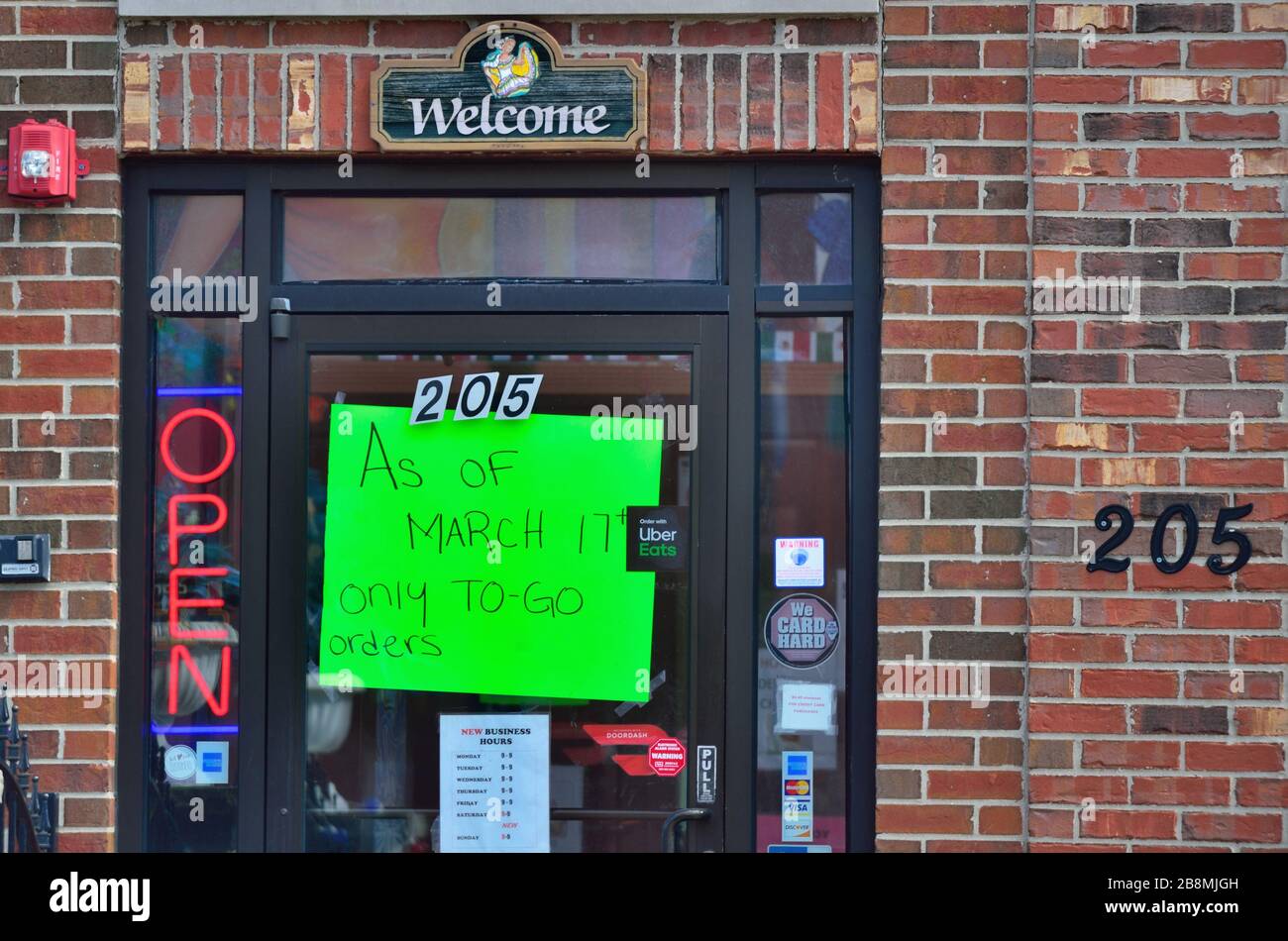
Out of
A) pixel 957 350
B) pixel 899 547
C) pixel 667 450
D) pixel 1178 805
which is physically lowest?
pixel 1178 805

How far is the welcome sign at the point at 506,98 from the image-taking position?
161 inches

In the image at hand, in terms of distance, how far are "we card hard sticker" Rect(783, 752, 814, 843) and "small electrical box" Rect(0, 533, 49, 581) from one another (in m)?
2.40

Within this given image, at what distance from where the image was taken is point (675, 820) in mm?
4125

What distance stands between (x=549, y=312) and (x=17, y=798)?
219 cm

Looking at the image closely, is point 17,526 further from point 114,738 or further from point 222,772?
point 222,772

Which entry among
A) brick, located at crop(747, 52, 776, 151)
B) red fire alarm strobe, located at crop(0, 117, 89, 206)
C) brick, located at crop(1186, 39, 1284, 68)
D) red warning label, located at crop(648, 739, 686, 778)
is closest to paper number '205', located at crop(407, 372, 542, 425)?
brick, located at crop(747, 52, 776, 151)

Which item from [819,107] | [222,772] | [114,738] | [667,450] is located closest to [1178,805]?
[667,450]

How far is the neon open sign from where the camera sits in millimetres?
4172

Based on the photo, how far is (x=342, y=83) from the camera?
4121mm

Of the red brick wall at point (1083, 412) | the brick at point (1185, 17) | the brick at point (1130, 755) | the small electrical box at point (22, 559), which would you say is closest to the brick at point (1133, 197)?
the red brick wall at point (1083, 412)

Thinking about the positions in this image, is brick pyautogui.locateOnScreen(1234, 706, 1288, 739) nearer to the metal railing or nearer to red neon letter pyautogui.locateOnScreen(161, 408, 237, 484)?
red neon letter pyautogui.locateOnScreen(161, 408, 237, 484)

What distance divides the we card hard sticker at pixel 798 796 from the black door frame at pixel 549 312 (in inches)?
4.4

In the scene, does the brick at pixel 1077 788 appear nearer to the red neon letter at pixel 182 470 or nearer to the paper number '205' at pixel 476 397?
the paper number '205' at pixel 476 397

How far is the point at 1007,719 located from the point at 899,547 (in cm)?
62
